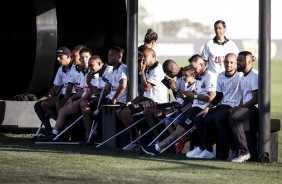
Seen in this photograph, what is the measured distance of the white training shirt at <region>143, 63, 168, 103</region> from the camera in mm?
14633

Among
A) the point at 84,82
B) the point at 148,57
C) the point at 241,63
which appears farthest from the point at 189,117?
the point at 84,82

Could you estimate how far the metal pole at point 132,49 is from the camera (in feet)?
51.6

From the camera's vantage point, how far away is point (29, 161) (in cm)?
1231

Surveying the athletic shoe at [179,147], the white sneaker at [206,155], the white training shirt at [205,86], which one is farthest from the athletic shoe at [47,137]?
the white sneaker at [206,155]

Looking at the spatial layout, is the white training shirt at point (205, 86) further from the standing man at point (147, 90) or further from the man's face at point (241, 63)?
the standing man at point (147, 90)

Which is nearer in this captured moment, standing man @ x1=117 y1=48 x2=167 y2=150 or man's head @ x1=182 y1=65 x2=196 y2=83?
man's head @ x1=182 y1=65 x2=196 y2=83

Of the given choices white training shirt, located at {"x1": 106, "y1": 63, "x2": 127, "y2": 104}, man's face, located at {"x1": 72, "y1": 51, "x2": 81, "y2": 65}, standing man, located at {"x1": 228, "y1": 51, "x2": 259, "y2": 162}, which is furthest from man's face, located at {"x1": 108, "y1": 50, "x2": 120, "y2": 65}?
standing man, located at {"x1": 228, "y1": 51, "x2": 259, "y2": 162}

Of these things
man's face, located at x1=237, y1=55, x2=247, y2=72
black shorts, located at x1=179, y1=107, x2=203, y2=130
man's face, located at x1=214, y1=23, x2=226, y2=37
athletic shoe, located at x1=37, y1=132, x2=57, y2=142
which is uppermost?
man's face, located at x1=214, y1=23, x2=226, y2=37

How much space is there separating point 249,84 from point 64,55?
15.9 feet

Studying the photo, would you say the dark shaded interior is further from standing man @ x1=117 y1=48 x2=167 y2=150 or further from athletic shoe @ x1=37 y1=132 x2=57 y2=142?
standing man @ x1=117 y1=48 x2=167 y2=150

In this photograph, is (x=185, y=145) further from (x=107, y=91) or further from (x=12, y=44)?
(x=12, y=44)

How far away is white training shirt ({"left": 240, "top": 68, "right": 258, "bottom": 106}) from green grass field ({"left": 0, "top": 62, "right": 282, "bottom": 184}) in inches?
33.2

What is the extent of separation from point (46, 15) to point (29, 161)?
6.74 meters

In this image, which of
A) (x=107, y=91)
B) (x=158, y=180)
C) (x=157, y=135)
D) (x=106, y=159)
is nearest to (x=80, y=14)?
(x=107, y=91)
